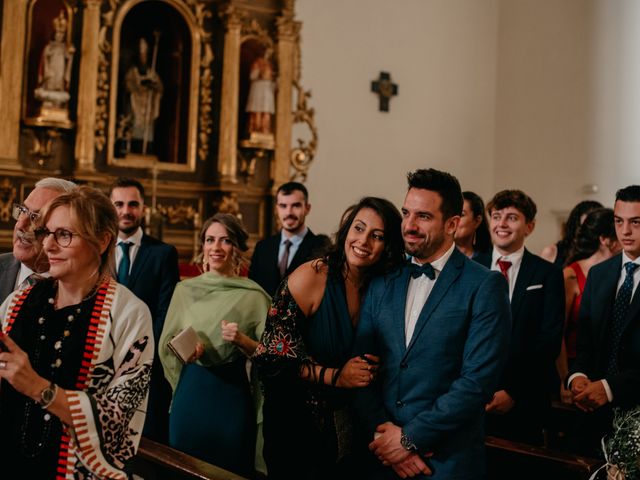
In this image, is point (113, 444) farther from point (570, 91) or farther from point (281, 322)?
point (570, 91)

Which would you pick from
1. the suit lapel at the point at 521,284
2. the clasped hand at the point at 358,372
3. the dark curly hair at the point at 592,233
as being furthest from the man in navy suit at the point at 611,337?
the clasped hand at the point at 358,372

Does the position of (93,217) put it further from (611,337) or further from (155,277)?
(611,337)

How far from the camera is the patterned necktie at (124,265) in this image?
4402mm

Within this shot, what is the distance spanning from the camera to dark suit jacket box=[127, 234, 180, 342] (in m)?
4.38

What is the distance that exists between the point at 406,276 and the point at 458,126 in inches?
334

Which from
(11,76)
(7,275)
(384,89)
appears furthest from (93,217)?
(384,89)

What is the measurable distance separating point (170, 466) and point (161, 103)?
19.3ft

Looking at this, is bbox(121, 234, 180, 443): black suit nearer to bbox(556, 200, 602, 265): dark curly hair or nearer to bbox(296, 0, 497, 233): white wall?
bbox(556, 200, 602, 265): dark curly hair

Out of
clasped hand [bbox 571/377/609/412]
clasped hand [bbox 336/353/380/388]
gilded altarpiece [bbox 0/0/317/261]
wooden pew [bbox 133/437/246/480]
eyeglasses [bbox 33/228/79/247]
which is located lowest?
wooden pew [bbox 133/437/246/480]

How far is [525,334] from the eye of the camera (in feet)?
12.4

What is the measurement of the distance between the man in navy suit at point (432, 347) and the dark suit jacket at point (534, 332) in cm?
100

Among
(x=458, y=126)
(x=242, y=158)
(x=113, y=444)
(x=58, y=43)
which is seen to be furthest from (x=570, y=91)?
(x=113, y=444)

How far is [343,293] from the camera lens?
2965 mm

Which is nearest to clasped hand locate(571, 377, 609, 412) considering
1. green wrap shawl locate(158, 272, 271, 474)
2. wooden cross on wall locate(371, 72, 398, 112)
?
green wrap shawl locate(158, 272, 271, 474)
